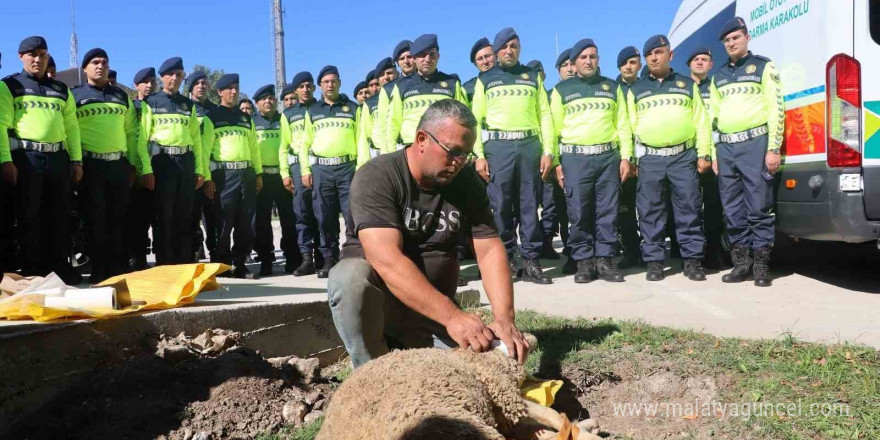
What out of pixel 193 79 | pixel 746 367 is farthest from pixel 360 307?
pixel 193 79

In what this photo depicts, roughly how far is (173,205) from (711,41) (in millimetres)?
5887

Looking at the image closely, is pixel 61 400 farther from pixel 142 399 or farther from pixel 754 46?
pixel 754 46

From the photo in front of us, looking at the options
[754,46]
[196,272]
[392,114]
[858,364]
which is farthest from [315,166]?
[858,364]

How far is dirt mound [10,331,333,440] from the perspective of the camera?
2957mm

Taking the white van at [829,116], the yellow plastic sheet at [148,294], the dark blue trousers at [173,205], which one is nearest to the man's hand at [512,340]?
the yellow plastic sheet at [148,294]

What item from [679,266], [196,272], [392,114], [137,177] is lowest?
[679,266]

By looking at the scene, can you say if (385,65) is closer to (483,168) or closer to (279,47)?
(483,168)

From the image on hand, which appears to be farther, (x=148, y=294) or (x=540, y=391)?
(x=148, y=294)

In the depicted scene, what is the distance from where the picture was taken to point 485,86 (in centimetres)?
693

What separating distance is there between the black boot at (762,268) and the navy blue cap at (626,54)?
2.51m

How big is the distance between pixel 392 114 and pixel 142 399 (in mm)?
4476

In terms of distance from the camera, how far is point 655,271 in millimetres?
6809

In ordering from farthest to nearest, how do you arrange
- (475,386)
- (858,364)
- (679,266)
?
1. (679,266)
2. (858,364)
3. (475,386)

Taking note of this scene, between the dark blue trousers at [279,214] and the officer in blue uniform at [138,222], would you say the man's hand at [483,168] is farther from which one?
the officer in blue uniform at [138,222]
